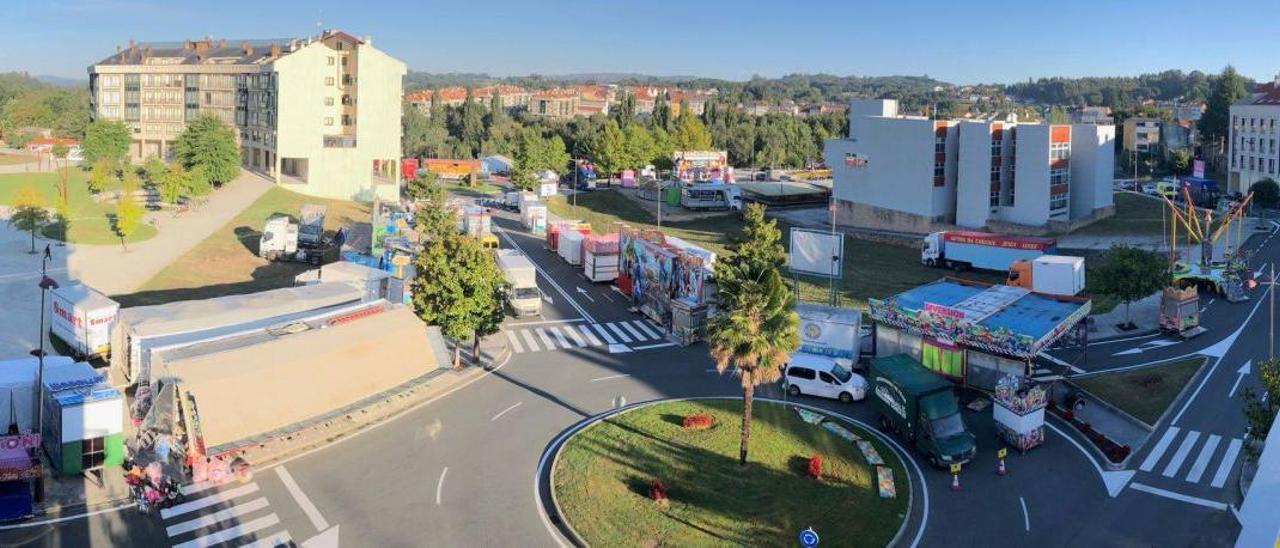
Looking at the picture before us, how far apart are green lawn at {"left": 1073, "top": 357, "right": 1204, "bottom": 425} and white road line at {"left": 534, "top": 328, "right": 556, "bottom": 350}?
19441mm

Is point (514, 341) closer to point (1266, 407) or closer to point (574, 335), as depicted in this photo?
point (574, 335)

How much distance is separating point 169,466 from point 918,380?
20.4 m

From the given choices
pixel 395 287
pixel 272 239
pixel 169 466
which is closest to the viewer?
pixel 169 466

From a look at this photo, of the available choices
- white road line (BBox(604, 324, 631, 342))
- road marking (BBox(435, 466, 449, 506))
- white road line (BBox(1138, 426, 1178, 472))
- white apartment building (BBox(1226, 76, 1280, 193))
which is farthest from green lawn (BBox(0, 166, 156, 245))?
white apartment building (BBox(1226, 76, 1280, 193))

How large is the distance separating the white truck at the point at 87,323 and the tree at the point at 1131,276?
130 feet

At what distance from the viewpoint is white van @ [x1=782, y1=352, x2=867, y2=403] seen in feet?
95.8

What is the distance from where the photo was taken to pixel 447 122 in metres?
157

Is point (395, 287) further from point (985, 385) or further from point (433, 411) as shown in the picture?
point (985, 385)

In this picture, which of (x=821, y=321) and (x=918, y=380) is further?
(x=821, y=321)

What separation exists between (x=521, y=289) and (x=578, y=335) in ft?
17.6

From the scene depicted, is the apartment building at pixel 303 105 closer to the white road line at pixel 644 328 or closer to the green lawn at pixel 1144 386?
the white road line at pixel 644 328

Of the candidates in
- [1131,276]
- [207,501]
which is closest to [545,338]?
[207,501]

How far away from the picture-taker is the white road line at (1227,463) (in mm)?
23031

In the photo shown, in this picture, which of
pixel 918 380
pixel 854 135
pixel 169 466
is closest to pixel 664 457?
pixel 918 380
